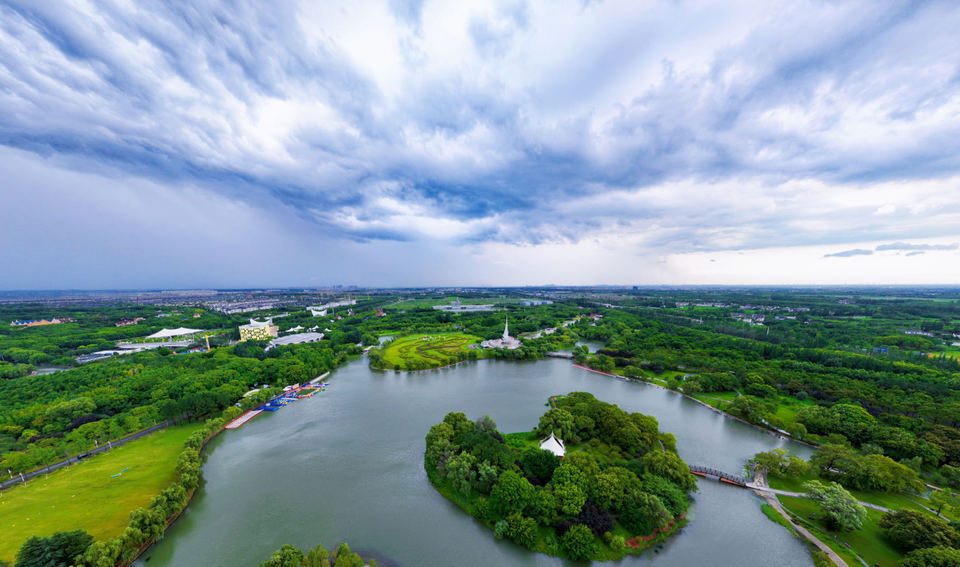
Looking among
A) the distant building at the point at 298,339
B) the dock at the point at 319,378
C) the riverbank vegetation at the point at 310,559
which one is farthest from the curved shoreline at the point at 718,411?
the distant building at the point at 298,339

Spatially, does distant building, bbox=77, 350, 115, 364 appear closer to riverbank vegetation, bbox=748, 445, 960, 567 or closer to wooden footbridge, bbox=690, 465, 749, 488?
wooden footbridge, bbox=690, 465, 749, 488

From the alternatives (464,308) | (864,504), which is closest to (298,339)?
(464,308)

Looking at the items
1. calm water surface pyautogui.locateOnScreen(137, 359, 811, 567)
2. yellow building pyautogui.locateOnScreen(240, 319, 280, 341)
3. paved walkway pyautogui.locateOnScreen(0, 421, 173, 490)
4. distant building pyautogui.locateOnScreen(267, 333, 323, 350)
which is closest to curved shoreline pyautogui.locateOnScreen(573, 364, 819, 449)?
calm water surface pyautogui.locateOnScreen(137, 359, 811, 567)

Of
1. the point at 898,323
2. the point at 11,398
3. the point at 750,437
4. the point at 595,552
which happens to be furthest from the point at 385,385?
the point at 898,323

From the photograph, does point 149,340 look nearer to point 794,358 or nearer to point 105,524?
point 105,524

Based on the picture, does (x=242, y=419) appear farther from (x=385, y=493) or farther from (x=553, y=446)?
(x=553, y=446)

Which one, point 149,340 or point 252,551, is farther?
point 149,340
